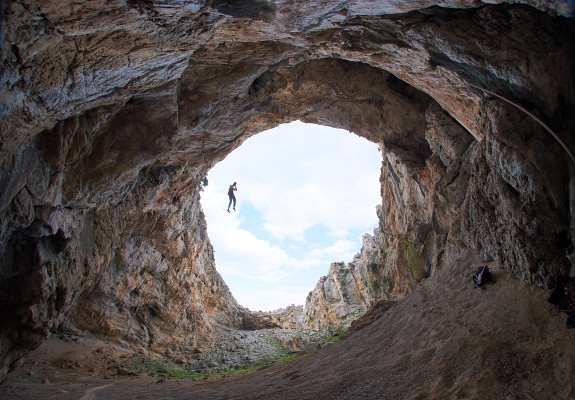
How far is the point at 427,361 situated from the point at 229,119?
→ 33.2 ft

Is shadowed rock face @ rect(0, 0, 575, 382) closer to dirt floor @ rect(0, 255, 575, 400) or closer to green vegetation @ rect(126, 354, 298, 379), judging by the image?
dirt floor @ rect(0, 255, 575, 400)

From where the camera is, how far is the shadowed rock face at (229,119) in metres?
4.61

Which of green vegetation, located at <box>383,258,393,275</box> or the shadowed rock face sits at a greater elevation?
the shadowed rock face

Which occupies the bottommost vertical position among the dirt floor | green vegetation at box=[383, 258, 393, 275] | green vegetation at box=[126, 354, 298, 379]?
green vegetation at box=[126, 354, 298, 379]

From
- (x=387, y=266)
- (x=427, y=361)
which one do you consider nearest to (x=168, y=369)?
(x=387, y=266)

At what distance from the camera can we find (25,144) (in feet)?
18.7

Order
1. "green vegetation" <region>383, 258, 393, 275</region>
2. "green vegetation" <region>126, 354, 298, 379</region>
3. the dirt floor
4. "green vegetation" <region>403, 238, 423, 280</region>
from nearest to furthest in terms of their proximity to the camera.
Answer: the dirt floor < "green vegetation" <region>126, 354, 298, 379</region> < "green vegetation" <region>403, 238, 423, 280</region> < "green vegetation" <region>383, 258, 393, 275</region>

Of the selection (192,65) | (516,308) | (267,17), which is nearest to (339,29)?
(267,17)

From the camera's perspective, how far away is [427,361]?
5.91 metres

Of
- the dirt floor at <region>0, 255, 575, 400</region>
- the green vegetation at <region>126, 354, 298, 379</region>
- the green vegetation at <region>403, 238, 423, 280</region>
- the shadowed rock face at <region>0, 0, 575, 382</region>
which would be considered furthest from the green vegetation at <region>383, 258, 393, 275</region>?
the green vegetation at <region>126, 354, 298, 379</region>

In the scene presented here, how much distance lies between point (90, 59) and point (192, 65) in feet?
13.4

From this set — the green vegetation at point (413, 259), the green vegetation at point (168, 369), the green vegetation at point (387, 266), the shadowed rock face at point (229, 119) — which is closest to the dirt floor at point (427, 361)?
the shadowed rock face at point (229, 119)

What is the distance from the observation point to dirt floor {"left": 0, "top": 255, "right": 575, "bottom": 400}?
179 inches

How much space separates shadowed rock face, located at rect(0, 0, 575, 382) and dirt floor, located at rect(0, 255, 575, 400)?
1.08 m
